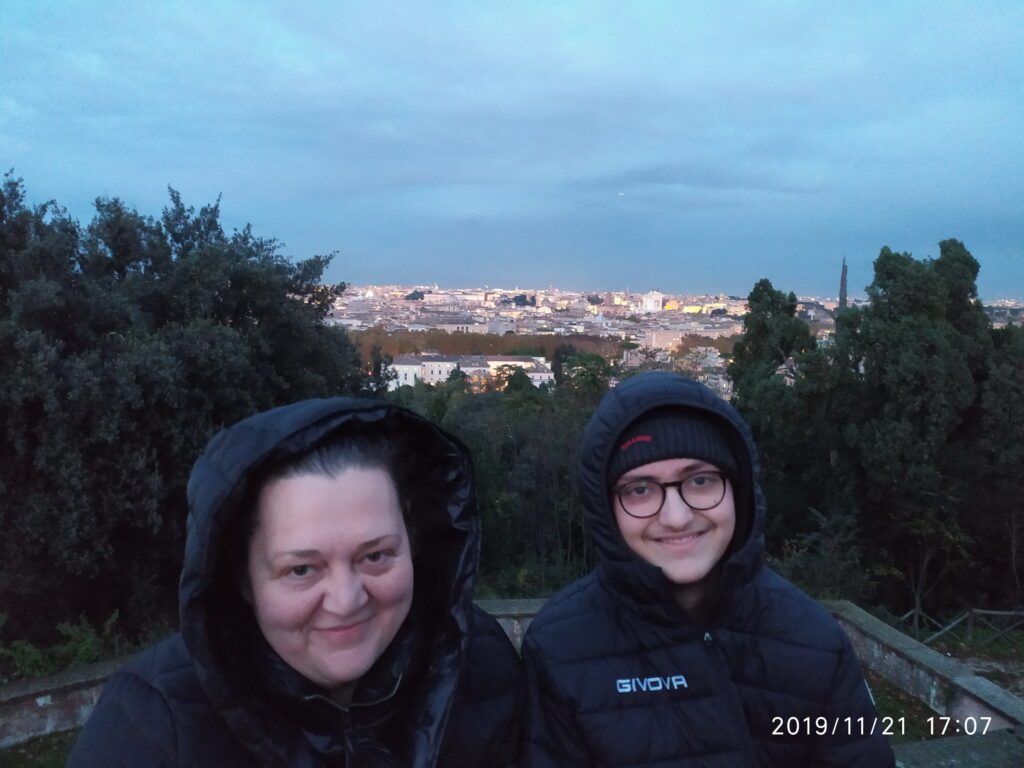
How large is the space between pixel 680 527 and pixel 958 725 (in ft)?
13.7

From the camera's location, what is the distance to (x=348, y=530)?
4.06 ft

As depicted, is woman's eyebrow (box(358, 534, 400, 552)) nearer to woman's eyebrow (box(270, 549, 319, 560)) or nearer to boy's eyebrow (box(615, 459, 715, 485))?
woman's eyebrow (box(270, 549, 319, 560))

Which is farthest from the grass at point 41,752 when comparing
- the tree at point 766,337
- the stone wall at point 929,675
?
the tree at point 766,337

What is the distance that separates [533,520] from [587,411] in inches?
95.4

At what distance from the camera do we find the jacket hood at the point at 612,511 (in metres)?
1.73

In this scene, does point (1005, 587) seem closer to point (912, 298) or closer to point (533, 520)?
point (912, 298)

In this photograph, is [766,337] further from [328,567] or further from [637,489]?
[328,567]

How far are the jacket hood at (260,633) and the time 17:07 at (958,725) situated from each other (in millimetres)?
4159

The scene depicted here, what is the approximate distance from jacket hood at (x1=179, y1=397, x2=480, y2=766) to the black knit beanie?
0.41 meters

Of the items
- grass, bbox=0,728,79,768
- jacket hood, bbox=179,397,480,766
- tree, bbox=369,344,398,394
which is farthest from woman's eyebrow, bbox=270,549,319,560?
tree, bbox=369,344,398,394

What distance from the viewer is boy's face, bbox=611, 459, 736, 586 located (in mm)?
1694

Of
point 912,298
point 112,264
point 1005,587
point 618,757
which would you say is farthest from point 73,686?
point 1005,587

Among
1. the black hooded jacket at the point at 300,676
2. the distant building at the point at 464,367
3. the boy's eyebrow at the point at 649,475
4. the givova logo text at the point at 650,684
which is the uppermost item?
the boy's eyebrow at the point at 649,475

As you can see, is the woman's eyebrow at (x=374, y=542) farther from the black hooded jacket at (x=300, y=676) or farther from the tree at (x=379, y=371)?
the tree at (x=379, y=371)
